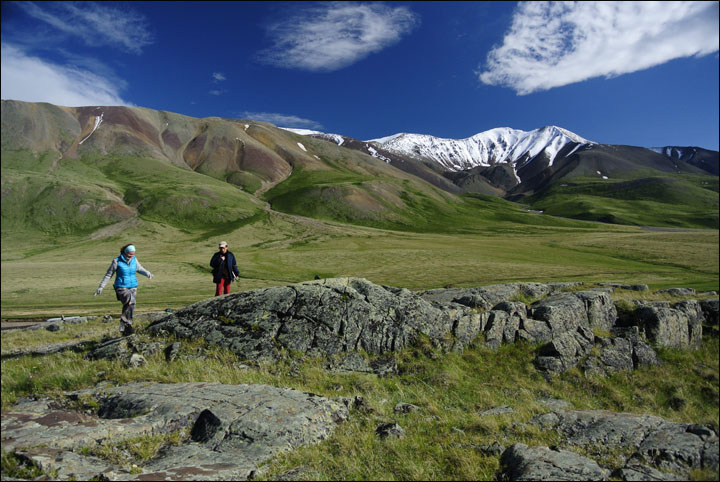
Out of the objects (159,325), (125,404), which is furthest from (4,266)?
(125,404)

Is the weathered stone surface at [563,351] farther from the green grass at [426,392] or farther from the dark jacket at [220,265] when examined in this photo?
the dark jacket at [220,265]

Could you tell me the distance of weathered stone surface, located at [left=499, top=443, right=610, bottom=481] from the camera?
20.4ft

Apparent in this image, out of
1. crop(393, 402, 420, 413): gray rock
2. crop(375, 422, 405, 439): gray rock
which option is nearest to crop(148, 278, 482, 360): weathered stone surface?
crop(393, 402, 420, 413): gray rock

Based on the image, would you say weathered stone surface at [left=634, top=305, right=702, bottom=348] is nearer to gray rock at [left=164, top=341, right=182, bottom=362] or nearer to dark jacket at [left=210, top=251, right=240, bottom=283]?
dark jacket at [left=210, top=251, right=240, bottom=283]

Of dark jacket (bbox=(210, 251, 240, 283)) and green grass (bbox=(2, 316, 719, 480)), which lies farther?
dark jacket (bbox=(210, 251, 240, 283))

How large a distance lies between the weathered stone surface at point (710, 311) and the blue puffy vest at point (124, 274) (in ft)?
103

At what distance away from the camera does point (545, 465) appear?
6488 mm

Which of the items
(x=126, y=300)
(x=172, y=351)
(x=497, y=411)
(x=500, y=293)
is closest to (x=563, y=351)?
(x=497, y=411)

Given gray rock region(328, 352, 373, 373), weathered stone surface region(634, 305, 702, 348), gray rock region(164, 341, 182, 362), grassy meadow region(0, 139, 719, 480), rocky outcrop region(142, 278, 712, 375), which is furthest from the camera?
weathered stone surface region(634, 305, 702, 348)

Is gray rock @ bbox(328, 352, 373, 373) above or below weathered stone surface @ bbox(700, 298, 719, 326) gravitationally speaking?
below

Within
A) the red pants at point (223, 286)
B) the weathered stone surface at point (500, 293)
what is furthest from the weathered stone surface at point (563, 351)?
the red pants at point (223, 286)

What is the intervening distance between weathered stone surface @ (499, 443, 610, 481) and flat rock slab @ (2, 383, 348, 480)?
4063 millimetres

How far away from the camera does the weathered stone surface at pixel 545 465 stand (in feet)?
A: 20.4

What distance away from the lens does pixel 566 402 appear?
1291 cm
